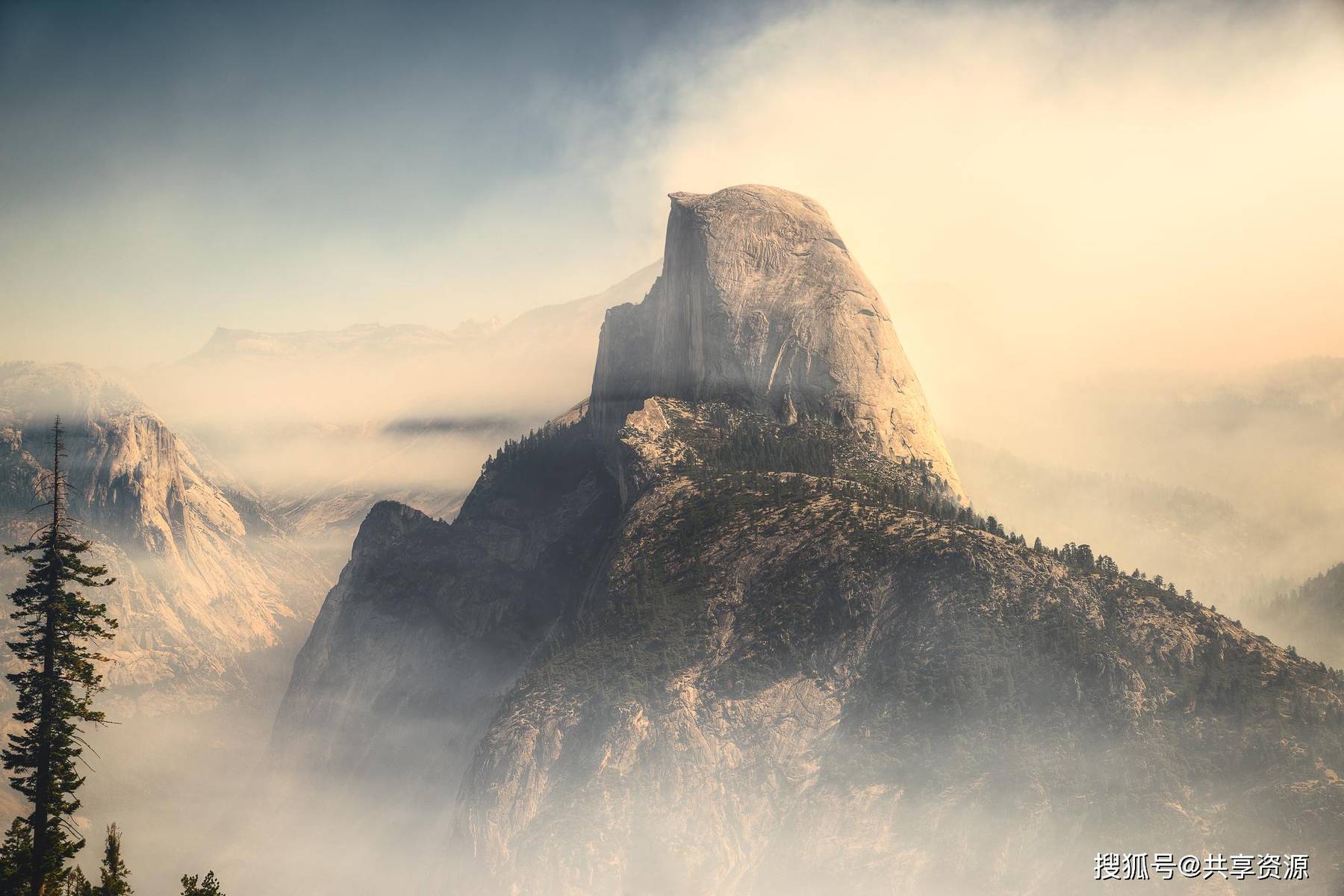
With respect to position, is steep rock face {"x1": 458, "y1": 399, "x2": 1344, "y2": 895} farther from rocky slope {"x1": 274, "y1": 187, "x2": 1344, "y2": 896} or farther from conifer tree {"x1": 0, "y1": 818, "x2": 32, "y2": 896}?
conifer tree {"x1": 0, "y1": 818, "x2": 32, "y2": 896}

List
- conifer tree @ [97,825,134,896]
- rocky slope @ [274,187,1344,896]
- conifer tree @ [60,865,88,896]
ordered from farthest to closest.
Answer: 1. rocky slope @ [274,187,1344,896]
2. conifer tree @ [60,865,88,896]
3. conifer tree @ [97,825,134,896]

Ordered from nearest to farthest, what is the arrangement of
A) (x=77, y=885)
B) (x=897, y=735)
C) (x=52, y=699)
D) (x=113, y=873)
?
(x=52, y=699), (x=113, y=873), (x=77, y=885), (x=897, y=735)

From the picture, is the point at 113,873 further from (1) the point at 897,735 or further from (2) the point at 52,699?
(1) the point at 897,735

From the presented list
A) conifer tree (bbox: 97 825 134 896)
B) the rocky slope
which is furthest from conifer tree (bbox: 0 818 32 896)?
the rocky slope

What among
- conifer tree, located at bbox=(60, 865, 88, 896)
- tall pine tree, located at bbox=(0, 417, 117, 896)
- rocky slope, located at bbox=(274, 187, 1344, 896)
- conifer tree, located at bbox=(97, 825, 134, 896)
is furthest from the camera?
rocky slope, located at bbox=(274, 187, 1344, 896)

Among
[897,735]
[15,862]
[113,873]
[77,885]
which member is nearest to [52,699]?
[15,862]

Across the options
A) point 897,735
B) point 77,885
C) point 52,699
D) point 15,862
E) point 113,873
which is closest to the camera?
point 15,862

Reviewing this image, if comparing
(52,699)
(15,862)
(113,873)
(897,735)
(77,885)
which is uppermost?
(897,735)

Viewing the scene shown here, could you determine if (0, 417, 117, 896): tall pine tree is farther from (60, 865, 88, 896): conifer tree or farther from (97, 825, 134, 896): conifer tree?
(97, 825, 134, 896): conifer tree

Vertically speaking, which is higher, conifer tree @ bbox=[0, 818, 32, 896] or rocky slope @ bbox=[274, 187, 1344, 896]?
rocky slope @ bbox=[274, 187, 1344, 896]

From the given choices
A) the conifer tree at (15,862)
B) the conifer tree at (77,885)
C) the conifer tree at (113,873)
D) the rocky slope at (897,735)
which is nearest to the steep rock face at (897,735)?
the rocky slope at (897,735)

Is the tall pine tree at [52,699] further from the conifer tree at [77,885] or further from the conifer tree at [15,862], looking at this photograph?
the conifer tree at [77,885]

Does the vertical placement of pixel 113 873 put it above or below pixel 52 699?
below

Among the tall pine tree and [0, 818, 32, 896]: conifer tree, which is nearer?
[0, 818, 32, 896]: conifer tree
